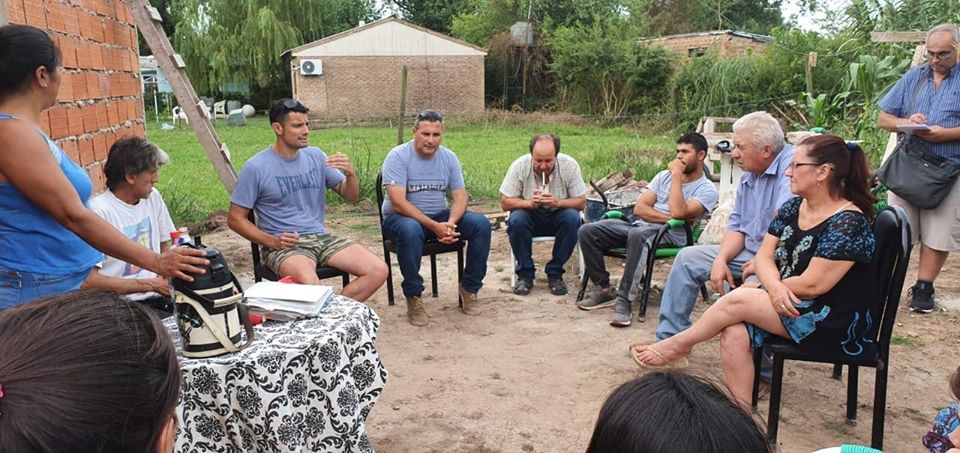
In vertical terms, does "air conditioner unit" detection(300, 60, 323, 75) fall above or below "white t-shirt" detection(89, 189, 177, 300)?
above

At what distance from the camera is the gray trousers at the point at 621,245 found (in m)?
4.79

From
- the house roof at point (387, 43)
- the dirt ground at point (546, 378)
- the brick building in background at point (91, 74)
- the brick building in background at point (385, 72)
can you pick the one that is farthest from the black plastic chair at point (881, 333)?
the house roof at point (387, 43)

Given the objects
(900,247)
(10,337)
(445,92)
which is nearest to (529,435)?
(900,247)

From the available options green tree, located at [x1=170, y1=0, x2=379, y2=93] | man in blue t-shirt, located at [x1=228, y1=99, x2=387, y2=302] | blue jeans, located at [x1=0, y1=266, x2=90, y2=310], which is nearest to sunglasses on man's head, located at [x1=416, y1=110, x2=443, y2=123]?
man in blue t-shirt, located at [x1=228, y1=99, x2=387, y2=302]

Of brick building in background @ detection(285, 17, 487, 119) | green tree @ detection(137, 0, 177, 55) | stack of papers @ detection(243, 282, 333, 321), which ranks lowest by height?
stack of papers @ detection(243, 282, 333, 321)

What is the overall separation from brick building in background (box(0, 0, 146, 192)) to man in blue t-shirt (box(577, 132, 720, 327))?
3182mm

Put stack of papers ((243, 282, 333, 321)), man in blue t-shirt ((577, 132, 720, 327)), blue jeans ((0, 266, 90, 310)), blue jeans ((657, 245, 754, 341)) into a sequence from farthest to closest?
man in blue t-shirt ((577, 132, 720, 327)) → blue jeans ((657, 245, 754, 341)) → stack of papers ((243, 282, 333, 321)) → blue jeans ((0, 266, 90, 310))

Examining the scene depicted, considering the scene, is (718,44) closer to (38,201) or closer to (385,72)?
(385,72)

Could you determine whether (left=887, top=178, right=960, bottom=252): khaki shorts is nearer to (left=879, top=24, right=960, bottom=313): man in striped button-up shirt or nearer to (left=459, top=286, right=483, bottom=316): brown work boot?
(left=879, top=24, right=960, bottom=313): man in striped button-up shirt

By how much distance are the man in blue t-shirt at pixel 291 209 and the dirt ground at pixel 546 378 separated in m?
0.56

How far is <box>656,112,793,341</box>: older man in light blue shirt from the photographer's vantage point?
12.5 ft

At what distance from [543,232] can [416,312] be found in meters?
1.23

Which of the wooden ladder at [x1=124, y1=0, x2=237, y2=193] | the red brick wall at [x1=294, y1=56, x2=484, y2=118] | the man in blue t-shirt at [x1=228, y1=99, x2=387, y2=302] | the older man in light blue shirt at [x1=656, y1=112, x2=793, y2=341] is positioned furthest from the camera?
the red brick wall at [x1=294, y1=56, x2=484, y2=118]

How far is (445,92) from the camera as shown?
91.5 feet
